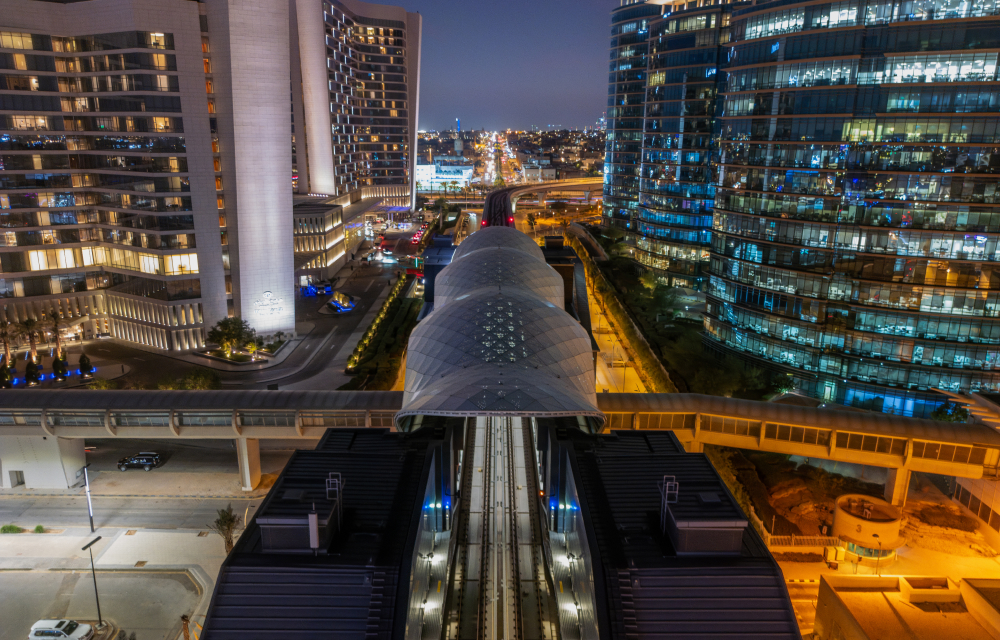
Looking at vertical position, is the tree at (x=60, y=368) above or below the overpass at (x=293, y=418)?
below

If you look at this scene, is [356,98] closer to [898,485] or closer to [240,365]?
[240,365]

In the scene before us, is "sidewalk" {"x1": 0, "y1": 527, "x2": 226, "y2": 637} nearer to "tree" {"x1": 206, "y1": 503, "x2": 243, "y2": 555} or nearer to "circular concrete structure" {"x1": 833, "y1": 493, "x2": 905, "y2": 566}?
"tree" {"x1": 206, "y1": 503, "x2": 243, "y2": 555}

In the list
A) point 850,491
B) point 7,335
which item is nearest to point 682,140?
point 850,491

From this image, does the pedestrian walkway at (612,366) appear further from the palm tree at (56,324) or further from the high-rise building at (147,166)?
the palm tree at (56,324)

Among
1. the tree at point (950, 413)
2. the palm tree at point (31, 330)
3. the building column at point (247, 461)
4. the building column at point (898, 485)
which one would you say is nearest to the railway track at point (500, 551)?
the building column at point (247, 461)

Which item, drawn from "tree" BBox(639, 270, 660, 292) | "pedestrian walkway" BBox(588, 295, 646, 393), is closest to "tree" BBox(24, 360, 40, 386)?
"pedestrian walkway" BBox(588, 295, 646, 393)

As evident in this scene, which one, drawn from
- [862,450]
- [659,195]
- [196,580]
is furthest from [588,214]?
[196,580]

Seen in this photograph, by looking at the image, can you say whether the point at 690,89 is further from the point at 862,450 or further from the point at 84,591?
the point at 84,591
